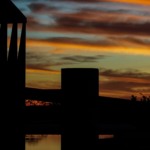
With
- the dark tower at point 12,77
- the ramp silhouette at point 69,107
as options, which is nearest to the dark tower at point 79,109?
the ramp silhouette at point 69,107

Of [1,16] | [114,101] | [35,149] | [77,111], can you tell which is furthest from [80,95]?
[35,149]

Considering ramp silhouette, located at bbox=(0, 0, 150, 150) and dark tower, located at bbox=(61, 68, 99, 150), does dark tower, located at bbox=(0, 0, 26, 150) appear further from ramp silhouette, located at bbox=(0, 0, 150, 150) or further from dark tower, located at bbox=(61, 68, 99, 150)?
dark tower, located at bbox=(61, 68, 99, 150)

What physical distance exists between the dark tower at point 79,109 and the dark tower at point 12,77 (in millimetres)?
2796

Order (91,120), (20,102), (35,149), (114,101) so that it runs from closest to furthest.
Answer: (91,120), (114,101), (20,102), (35,149)

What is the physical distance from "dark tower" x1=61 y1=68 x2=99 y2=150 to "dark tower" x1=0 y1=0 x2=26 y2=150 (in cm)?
280

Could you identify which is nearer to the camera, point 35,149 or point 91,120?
point 91,120

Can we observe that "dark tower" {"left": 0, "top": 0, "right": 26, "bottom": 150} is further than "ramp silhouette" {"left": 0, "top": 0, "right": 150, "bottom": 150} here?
Yes

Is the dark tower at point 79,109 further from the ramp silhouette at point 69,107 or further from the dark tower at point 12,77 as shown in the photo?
the dark tower at point 12,77

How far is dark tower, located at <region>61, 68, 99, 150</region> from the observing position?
122 inches

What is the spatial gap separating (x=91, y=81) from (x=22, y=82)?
3536mm

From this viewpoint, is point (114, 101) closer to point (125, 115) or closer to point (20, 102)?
point (125, 115)

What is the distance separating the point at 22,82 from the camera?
6.55m

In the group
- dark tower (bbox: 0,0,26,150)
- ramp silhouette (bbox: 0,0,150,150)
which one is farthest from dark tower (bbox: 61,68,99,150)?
dark tower (bbox: 0,0,26,150)

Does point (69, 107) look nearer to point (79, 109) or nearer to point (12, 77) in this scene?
point (79, 109)
